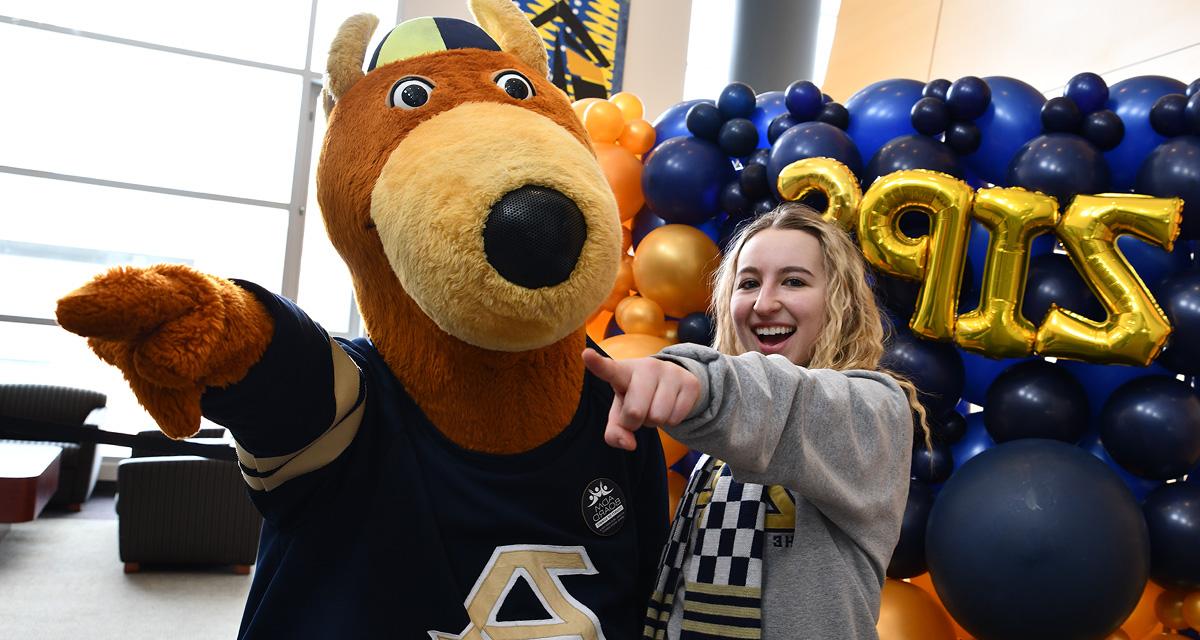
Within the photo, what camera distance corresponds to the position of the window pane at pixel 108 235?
18.5 ft

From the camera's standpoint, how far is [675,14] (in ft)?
20.7

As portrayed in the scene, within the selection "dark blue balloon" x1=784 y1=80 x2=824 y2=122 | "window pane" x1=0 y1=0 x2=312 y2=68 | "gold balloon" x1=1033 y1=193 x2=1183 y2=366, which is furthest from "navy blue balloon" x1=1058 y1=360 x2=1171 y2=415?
"window pane" x1=0 y1=0 x2=312 y2=68

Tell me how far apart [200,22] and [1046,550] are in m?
5.75

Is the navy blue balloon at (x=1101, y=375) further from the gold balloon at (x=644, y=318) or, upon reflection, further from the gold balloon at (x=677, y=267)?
the gold balloon at (x=644, y=318)

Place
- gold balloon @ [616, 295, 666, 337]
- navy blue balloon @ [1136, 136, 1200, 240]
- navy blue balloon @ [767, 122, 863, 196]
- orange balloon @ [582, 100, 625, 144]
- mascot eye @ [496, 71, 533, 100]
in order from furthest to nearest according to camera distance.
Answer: orange balloon @ [582, 100, 625, 144] → gold balloon @ [616, 295, 666, 337] → navy blue balloon @ [767, 122, 863, 196] → navy blue balloon @ [1136, 136, 1200, 240] → mascot eye @ [496, 71, 533, 100]

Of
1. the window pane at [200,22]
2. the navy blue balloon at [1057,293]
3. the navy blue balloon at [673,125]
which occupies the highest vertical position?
the window pane at [200,22]

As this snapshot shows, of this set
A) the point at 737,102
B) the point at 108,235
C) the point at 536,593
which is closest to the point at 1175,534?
the point at 737,102

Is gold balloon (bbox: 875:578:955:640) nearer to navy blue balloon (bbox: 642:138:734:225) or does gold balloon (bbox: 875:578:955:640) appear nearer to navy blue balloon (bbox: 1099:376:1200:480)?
navy blue balloon (bbox: 1099:376:1200:480)

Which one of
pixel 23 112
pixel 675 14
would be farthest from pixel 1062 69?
pixel 23 112

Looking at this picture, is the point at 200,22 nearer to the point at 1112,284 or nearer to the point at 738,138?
the point at 738,138

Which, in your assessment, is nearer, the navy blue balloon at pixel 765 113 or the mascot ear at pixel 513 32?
the mascot ear at pixel 513 32

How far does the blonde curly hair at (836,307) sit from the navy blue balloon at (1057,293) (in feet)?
2.89

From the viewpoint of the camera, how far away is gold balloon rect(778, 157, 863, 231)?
90.2 inches

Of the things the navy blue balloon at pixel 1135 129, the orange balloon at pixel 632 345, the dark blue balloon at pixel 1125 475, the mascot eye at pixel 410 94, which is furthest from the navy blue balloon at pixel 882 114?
the mascot eye at pixel 410 94
